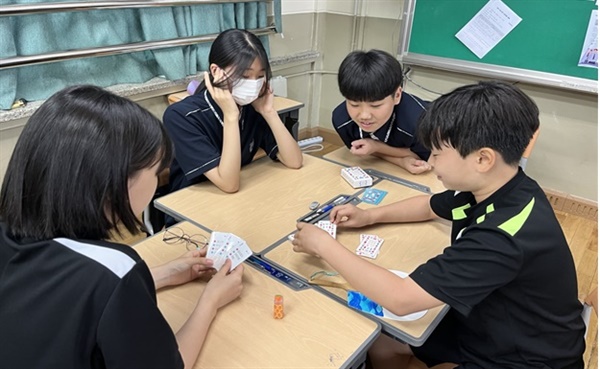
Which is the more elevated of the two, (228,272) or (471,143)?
(471,143)

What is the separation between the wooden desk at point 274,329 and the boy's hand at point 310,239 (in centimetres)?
11

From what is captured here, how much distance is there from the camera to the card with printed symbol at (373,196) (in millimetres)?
1490

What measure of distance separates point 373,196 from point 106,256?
1008mm

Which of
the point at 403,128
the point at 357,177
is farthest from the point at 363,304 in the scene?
the point at 403,128

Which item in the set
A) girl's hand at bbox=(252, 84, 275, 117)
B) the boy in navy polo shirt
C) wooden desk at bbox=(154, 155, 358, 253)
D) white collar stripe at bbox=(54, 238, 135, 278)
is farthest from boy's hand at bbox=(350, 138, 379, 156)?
white collar stripe at bbox=(54, 238, 135, 278)

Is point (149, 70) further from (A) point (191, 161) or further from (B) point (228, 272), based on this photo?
(B) point (228, 272)

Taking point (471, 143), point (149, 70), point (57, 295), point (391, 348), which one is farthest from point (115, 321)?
point (149, 70)

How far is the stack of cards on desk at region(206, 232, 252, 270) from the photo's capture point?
1068mm

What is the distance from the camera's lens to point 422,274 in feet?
3.13

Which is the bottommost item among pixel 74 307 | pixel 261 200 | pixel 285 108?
pixel 285 108

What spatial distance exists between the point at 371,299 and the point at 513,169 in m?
0.44

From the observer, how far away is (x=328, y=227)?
50.4 inches

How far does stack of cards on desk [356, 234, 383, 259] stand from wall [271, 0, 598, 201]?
214 centimetres

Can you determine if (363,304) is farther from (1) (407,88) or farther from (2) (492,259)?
(1) (407,88)
